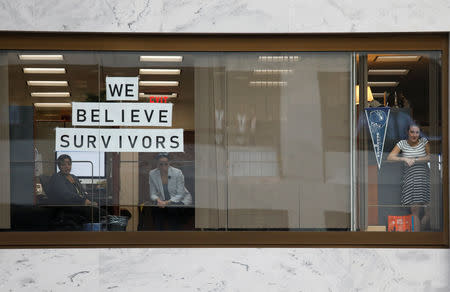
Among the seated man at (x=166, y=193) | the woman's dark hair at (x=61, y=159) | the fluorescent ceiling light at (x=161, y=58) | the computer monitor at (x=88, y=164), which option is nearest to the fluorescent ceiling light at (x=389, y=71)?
the fluorescent ceiling light at (x=161, y=58)

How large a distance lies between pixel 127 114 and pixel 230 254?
5.92 feet

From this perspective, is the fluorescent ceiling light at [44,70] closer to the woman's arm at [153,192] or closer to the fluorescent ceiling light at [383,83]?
Result: the woman's arm at [153,192]

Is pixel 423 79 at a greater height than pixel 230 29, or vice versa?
pixel 230 29

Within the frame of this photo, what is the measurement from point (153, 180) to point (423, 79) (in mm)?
3013

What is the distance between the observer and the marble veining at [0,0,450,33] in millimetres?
6098

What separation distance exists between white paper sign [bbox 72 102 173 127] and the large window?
0.01 metres

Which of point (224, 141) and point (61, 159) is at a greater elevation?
point (224, 141)

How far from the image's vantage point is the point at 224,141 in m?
6.33

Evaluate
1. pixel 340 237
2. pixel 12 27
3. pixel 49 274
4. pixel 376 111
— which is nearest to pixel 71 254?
pixel 49 274

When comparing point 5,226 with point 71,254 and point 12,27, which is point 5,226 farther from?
point 12,27

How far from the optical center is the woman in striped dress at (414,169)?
248 inches

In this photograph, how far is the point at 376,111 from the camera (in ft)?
20.6

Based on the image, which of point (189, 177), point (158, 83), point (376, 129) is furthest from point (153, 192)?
point (376, 129)

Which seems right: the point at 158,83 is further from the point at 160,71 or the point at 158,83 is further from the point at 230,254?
the point at 230,254
